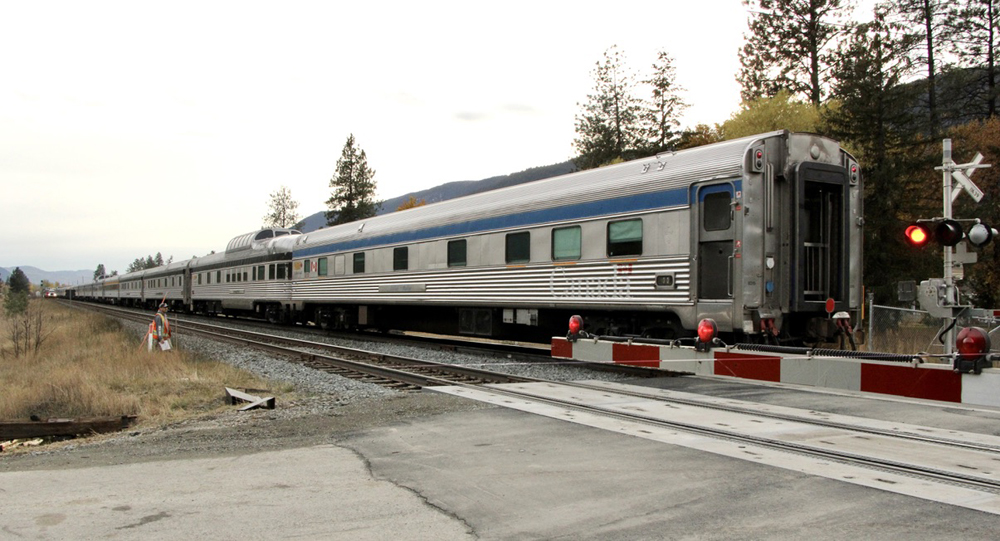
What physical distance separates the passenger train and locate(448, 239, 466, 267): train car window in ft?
0.14

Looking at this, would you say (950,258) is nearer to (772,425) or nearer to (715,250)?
(715,250)

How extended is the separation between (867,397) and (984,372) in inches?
94.3

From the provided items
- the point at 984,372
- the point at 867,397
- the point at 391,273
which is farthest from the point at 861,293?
the point at 391,273

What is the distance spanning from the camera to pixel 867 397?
848 cm

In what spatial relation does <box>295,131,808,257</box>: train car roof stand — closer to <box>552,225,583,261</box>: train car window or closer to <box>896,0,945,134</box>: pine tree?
<box>552,225,583,261</box>: train car window

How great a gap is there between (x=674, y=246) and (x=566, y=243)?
253 centimetres

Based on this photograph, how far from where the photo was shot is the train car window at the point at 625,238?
11.5m

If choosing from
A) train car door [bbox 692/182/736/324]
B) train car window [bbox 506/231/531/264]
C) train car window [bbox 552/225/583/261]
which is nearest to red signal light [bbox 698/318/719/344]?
train car door [bbox 692/182/736/324]

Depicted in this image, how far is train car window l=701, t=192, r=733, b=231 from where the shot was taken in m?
10.2

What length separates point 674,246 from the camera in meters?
10.8

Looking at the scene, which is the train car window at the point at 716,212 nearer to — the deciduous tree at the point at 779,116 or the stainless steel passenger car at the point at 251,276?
the stainless steel passenger car at the point at 251,276

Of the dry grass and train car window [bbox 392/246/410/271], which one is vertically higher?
train car window [bbox 392/246/410/271]

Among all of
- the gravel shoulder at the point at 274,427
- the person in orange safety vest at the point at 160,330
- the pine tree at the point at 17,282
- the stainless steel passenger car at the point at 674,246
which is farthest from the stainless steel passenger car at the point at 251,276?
the pine tree at the point at 17,282

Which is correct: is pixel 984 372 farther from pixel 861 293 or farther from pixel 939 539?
pixel 861 293
